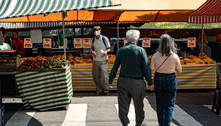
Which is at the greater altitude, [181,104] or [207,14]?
[207,14]

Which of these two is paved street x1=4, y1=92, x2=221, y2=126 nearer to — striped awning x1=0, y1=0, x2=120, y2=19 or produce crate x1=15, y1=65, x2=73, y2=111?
produce crate x1=15, y1=65, x2=73, y2=111

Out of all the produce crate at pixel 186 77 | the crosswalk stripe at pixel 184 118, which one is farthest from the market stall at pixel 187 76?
the crosswalk stripe at pixel 184 118

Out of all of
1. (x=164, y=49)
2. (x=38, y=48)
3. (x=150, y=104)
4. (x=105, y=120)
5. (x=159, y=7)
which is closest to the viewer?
(x=164, y=49)

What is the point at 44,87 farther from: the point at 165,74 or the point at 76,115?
the point at 165,74

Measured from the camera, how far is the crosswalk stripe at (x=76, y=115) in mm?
6109

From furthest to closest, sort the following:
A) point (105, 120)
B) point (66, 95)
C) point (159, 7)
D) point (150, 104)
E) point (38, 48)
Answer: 1. point (38, 48)
2. point (159, 7)
3. point (150, 104)
4. point (66, 95)
5. point (105, 120)

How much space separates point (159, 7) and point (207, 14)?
164 centimetres

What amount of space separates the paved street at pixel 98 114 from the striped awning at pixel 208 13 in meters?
2.79

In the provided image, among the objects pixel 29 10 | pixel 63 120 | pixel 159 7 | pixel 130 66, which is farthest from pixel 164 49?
pixel 159 7

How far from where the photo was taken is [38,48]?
18328 mm

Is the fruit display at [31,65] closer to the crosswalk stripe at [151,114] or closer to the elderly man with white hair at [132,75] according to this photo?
the elderly man with white hair at [132,75]

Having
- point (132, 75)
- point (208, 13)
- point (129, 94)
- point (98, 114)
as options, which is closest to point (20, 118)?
point (98, 114)

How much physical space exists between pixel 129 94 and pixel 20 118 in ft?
8.54

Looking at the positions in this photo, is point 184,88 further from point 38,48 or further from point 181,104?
point 38,48
